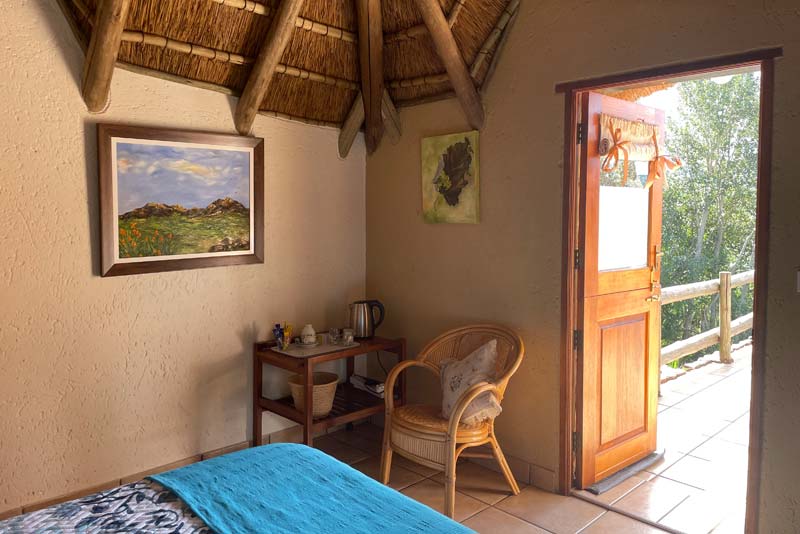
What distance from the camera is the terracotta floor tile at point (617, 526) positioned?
Result: 2.87 metres

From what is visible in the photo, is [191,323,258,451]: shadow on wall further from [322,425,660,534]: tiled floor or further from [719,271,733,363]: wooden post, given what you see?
[719,271,733,363]: wooden post

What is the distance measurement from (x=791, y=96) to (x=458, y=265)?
188cm

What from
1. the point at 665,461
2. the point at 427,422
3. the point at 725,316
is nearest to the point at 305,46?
the point at 427,422

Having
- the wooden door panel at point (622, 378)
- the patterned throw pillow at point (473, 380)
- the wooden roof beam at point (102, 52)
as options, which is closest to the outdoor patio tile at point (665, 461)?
the wooden door panel at point (622, 378)

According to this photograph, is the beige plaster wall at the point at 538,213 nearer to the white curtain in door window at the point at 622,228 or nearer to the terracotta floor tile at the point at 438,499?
the white curtain in door window at the point at 622,228

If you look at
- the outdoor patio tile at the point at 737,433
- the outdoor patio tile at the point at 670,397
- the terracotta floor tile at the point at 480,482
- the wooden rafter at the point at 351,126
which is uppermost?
the wooden rafter at the point at 351,126

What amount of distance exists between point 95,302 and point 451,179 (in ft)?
6.67

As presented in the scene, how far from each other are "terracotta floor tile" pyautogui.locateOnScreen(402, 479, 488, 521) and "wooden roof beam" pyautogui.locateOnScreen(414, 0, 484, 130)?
200 centimetres

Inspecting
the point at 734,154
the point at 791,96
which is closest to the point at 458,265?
the point at 791,96

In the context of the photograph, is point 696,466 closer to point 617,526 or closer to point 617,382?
point 617,382

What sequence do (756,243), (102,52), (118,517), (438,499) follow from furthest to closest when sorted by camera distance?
(438,499) → (102,52) → (756,243) → (118,517)

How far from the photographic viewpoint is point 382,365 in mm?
4234

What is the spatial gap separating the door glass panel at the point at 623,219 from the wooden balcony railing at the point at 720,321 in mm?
1713

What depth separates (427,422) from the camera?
308 cm
